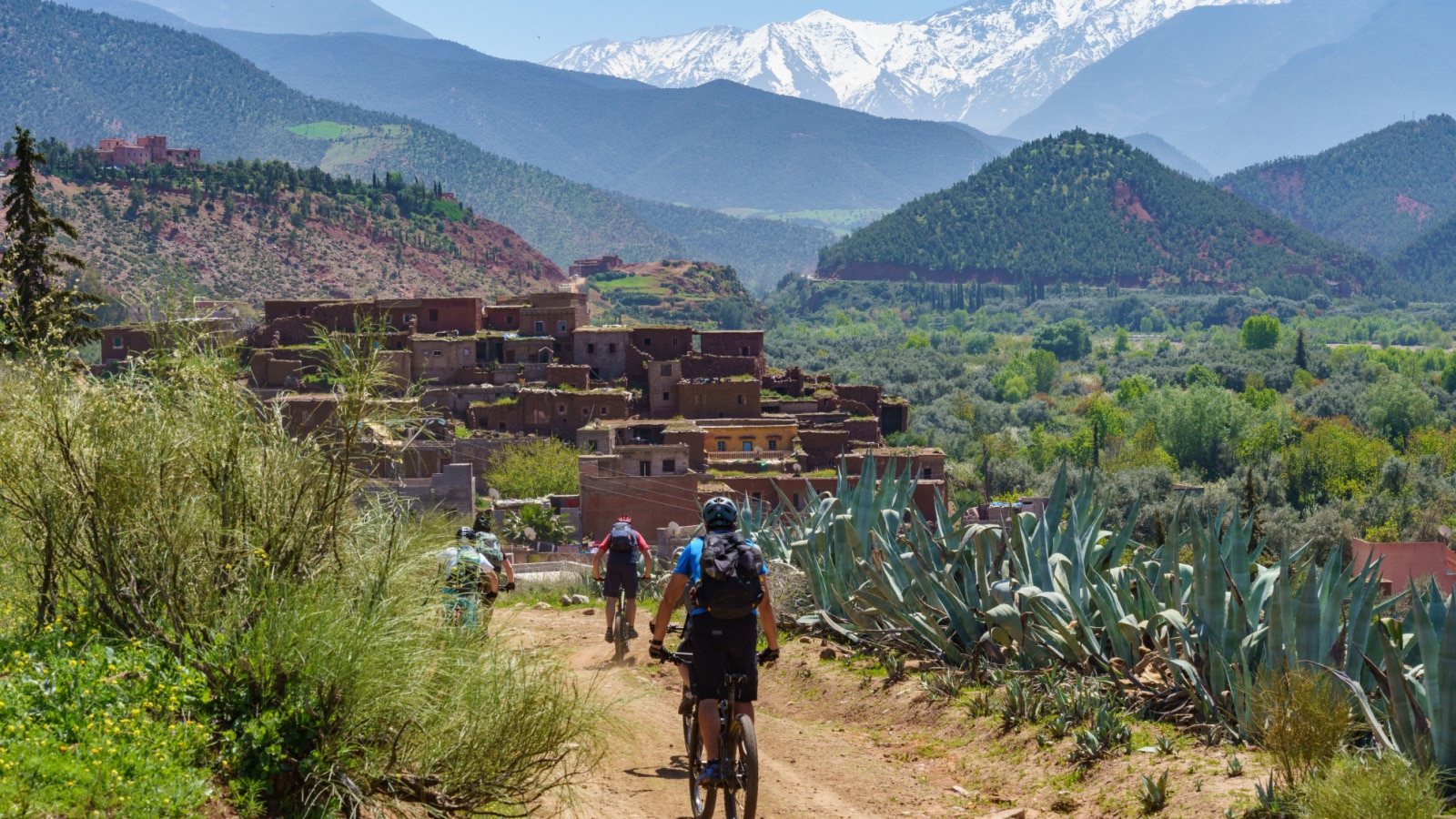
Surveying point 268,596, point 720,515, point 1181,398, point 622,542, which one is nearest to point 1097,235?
point 1181,398

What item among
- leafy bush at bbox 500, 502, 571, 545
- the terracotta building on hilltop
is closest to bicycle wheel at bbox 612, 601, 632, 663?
leafy bush at bbox 500, 502, 571, 545

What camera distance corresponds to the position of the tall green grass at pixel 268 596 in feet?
18.5

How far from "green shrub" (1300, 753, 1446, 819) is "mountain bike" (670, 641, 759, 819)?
2087 millimetres

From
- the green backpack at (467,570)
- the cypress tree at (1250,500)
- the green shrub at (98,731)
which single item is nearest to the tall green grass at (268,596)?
the green shrub at (98,731)

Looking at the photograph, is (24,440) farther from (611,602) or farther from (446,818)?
(611,602)

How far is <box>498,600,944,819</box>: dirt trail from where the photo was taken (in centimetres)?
698

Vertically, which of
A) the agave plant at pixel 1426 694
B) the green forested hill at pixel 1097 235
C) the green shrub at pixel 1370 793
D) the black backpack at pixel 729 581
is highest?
the green forested hill at pixel 1097 235

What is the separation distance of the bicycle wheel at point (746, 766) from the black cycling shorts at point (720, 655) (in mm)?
137

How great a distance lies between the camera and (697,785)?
664cm

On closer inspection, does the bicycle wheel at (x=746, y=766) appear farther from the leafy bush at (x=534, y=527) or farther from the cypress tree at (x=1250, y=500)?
the cypress tree at (x=1250, y=500)

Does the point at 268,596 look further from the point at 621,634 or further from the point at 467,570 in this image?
the point at 621,634

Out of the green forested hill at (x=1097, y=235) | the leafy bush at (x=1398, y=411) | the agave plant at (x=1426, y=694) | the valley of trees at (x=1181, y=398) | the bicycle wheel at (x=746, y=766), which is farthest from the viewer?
the green forested hill at (x=1097, y=235)

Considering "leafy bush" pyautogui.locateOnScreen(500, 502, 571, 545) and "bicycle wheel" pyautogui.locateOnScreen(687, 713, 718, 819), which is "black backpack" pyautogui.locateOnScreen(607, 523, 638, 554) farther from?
"leafy bush" pyautogui.locateOnScreen(500, 502, 571, 545)

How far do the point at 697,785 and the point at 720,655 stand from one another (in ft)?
1.84
